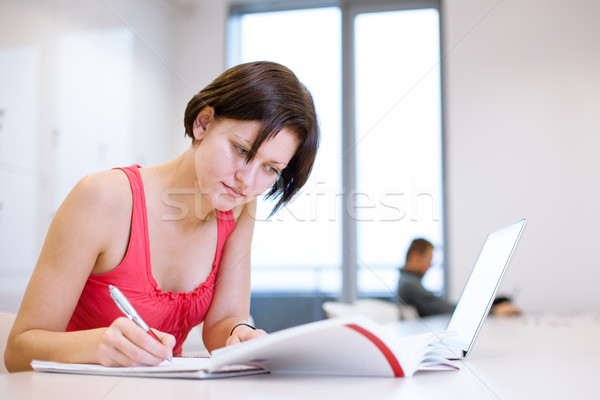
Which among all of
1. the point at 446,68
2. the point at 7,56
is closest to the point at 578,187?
the point at 446,68

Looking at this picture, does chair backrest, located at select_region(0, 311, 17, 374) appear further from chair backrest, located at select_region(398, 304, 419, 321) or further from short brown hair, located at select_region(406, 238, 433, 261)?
short brown hair, located at select_region(406, 238, 433, 261)

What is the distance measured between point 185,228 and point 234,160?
0.18 meters

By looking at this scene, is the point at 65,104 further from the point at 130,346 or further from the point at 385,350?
the point at 385,350

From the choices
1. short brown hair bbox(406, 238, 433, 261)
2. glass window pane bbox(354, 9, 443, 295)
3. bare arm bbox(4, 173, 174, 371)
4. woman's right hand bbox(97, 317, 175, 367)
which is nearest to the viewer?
woman's right hand bbox(97, 317, 175, 367)

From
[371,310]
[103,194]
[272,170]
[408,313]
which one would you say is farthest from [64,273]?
[408,313]

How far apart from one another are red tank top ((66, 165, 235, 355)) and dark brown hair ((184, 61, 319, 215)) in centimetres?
19

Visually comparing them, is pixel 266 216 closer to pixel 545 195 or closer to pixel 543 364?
pixel 543 364

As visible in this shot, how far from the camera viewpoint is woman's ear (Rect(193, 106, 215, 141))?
902 millimetres

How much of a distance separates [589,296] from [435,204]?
46.5 inches

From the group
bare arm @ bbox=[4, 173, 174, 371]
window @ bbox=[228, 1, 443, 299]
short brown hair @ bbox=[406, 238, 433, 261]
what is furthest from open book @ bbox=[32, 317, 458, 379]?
window @ bbox=[228, 1, 443, 299]

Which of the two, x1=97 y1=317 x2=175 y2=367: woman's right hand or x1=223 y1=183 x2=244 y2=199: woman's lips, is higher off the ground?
x1=223 y1=183 x2=244 y2=199: woman's lips

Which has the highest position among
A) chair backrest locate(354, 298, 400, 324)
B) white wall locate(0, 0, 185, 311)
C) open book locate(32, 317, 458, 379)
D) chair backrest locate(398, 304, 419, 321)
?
white wall locate(0, 0, 185, 311)

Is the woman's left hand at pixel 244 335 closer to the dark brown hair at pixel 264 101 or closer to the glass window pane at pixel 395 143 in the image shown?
the dark brown hair at pixel 264 101

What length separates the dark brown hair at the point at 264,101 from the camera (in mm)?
844
